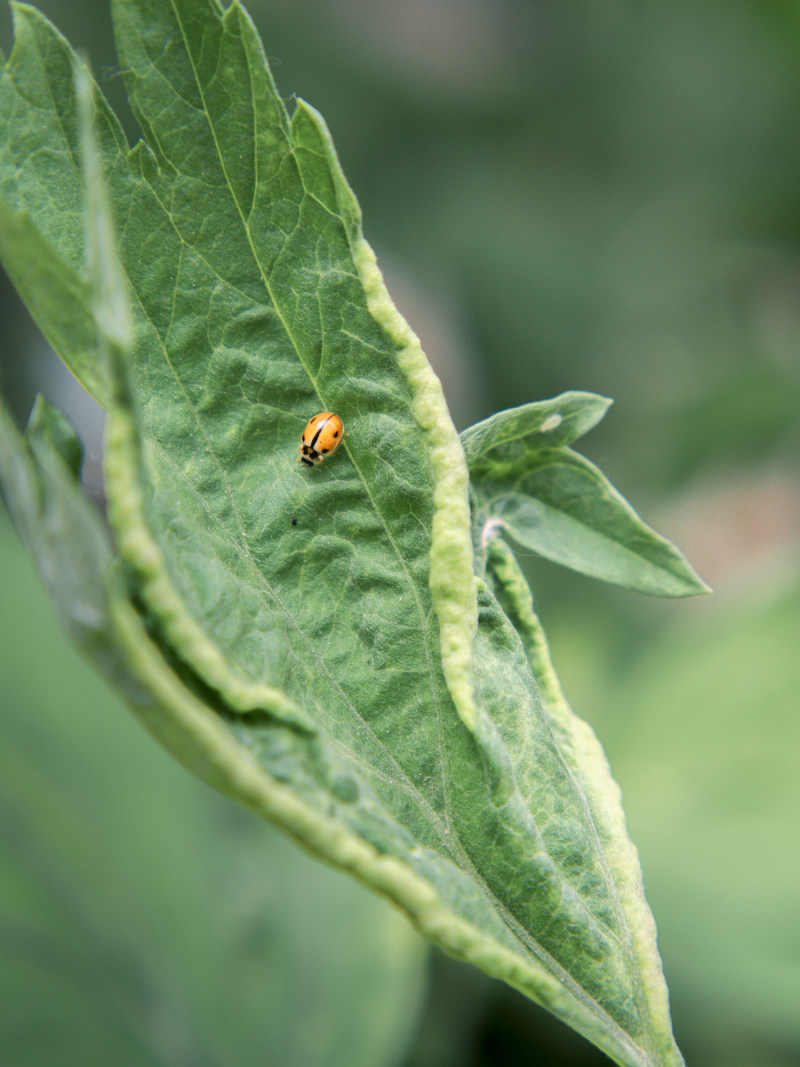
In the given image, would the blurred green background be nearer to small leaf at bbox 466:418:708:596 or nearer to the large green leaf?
the large green leaf

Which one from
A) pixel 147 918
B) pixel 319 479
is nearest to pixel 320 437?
pixel 319 479

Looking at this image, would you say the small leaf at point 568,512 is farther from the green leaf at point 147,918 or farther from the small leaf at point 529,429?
the green leaf at point 147,918

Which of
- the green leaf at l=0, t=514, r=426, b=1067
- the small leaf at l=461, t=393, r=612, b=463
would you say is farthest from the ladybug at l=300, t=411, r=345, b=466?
the green leaf at l=0, t=514, r=426, b=1067

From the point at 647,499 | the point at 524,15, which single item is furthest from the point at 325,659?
the point at 524,15

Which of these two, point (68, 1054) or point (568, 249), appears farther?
point (568, 249)

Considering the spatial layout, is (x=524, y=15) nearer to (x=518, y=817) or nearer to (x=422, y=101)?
(x=422, y=101)
